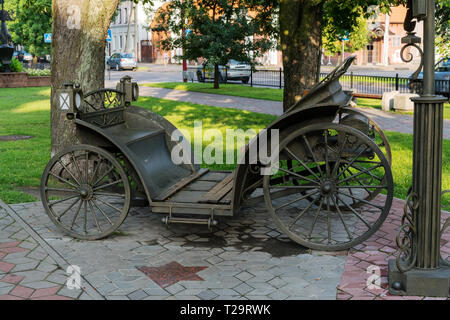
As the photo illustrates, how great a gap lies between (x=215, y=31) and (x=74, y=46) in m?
16.3

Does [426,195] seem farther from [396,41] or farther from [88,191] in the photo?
[396,41]

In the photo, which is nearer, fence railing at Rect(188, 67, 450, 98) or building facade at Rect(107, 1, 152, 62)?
fence railing at Rect(188, 67, 450, 98)

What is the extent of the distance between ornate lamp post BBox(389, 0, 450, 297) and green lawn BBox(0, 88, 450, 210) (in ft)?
8.53

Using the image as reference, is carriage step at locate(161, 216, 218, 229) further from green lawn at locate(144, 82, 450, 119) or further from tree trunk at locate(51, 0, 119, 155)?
green lawn at locate(144, 82, 450, 119)

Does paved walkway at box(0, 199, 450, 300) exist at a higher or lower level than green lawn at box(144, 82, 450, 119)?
lower

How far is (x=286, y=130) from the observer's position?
522cm

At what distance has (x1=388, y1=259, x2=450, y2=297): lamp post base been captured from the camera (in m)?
4.21

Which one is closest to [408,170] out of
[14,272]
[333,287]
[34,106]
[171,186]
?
[171,186]

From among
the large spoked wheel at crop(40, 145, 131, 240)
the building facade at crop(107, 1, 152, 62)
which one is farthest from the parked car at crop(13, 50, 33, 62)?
the large spoked wheel at crop(40, 145, 131, 240)

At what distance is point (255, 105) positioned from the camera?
18438 millimetres

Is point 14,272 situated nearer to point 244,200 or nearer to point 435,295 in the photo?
point 244,200

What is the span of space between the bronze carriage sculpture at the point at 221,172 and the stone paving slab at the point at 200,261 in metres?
0.21

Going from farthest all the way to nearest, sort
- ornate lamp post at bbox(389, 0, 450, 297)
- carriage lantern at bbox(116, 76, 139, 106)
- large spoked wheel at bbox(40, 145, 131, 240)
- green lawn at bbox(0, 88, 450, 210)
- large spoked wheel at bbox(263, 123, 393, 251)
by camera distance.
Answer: green lawn at bbox(0, 88, 450, 210) < carriage lantern at bbox(116, 76, 139, 106) < large spoked wheel at bbox(40, 145, 131, 240) < large spoked wheel at bbox(263, 123, 393, 251) < ornate lamp post at bbox(389, 0, 450, 297)

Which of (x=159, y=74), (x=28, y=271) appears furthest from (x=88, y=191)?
(x=159, y=74)
